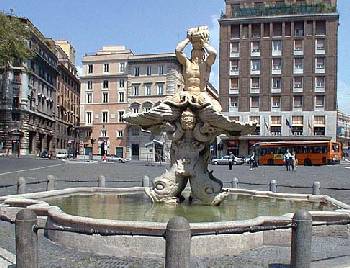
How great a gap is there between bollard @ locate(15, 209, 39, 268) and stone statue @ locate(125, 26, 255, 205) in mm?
4676

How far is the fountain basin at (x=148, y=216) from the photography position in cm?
667

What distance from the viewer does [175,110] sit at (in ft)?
32.7

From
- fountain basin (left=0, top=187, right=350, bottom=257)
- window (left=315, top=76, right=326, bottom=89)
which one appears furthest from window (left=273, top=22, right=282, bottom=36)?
fountain basin (left=0, top=187, right=350, bottom=257)

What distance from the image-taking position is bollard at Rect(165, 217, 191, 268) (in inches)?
194

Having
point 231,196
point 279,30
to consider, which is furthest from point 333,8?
point 231,196

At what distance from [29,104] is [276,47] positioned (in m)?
35.4

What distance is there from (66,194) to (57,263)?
239 inches

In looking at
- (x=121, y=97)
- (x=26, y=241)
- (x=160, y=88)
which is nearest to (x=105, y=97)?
(x=121, y=97)

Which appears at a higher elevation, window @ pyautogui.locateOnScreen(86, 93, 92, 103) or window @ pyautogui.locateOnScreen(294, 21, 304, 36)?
window @ pyautogui.locateOnScreen(294, 21, 304, 36)

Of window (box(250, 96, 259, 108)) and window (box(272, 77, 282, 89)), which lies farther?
window (box(250, 96, 259, 108))

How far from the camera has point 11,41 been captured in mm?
27250

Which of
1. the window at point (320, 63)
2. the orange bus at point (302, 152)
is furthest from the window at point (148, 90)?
the orange bus at point (302, 152)

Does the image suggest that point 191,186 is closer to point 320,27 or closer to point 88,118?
point 320,27

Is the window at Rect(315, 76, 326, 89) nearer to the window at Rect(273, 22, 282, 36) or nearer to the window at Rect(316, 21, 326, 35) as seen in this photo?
Answer: the window at Rect(316, 21, 326, 35)
